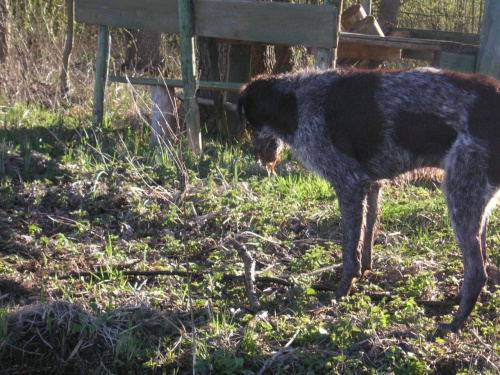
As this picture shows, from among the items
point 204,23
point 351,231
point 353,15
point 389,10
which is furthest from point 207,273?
point 389,10

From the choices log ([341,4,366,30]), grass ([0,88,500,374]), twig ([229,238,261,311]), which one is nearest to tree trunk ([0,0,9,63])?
grass ([0,88,500,374])

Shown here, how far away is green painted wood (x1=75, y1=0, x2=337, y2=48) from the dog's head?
174 centimetres

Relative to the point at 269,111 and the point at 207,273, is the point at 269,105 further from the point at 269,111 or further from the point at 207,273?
the point at 207,273

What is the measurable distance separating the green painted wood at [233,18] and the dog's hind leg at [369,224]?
2224 millimetres

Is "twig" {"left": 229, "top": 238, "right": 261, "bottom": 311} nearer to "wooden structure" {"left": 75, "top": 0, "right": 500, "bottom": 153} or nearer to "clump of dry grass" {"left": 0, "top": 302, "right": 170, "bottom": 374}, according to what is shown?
"clump of dry grass" {"left": 0, "top": 302, "right": 170, "bottom": 374}

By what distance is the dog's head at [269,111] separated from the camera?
509 centimetres

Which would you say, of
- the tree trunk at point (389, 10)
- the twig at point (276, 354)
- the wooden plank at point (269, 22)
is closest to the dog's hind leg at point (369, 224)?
the twig at point (276, 354)

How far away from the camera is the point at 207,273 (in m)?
4.79

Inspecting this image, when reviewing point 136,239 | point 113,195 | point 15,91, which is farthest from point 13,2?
point 136,239

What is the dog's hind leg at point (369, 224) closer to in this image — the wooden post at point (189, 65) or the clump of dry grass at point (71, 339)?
the clump of dry grass at point (71, 339)

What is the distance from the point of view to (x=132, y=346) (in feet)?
12.5

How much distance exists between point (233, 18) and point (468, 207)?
4053 mm

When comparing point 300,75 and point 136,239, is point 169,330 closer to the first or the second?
point 136,239

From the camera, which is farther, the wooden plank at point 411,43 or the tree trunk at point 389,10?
the tree trunk at point 389,10
